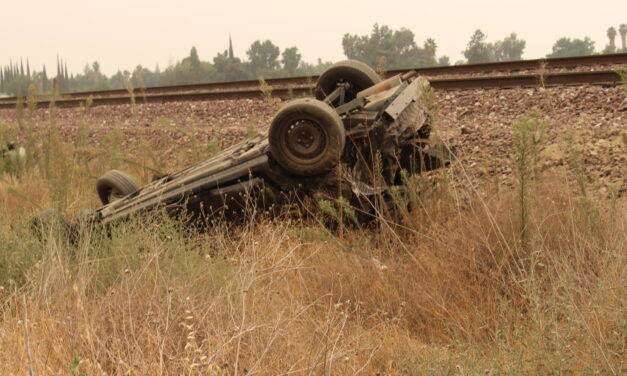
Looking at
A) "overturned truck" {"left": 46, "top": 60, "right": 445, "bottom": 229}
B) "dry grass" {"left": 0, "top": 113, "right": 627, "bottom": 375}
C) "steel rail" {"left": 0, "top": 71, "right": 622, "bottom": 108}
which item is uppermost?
"steel rail" {"left": 0, "top": 71, "right": 622, "bottom": 108}

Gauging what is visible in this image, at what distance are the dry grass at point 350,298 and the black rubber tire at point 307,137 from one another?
503 mm

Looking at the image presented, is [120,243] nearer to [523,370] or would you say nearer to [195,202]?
[195,202]

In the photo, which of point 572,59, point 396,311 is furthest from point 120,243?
point 572,59

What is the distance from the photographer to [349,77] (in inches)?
287

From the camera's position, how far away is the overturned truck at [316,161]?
5492mm

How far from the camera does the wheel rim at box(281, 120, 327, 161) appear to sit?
5.48 meters

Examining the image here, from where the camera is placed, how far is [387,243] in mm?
5340

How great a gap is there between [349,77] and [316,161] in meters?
2.05

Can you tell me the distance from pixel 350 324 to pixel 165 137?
7349mm

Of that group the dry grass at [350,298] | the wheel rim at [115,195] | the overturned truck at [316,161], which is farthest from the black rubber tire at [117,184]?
the dry grass at [350,298]

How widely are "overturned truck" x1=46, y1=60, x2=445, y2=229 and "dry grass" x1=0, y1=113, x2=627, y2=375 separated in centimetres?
28

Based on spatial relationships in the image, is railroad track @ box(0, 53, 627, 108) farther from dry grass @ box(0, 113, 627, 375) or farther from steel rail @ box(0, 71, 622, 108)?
dry grass @ box(0, 113, 627, 375)

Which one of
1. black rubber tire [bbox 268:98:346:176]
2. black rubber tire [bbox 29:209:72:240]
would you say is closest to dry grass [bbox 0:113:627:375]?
black rubber tire [bbox 29:209:72:240]

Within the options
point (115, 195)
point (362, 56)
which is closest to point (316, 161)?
point (115, 195)
